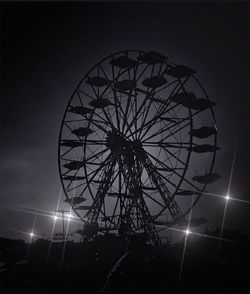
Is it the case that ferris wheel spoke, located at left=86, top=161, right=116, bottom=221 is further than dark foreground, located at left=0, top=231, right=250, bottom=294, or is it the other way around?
ferris wheel spoke, located at left=86, top=161, right=116, bottom=221

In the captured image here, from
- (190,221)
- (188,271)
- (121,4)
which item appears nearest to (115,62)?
(121,4)

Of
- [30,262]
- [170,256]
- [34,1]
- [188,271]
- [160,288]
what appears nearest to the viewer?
[34,1]

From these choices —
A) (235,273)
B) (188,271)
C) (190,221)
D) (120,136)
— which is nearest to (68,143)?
(120,136)

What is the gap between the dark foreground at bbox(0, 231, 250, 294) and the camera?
10883mm

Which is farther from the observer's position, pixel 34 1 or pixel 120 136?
pixel 120 136

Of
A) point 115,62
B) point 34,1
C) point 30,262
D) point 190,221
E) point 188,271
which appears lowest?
point 30,262

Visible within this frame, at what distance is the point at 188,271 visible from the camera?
12.5 metres

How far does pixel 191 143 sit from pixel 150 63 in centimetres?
459

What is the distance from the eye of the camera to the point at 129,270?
1117cm

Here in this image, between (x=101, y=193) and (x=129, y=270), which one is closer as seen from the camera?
(x=129, y=270)

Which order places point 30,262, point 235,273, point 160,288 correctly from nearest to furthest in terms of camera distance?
point 160,288
point 235,273
point 30,262

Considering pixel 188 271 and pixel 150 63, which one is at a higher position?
pixel 150 63

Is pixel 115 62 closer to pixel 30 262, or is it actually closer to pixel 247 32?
pixel 247 32

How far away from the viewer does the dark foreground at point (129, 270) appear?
10.9 m
